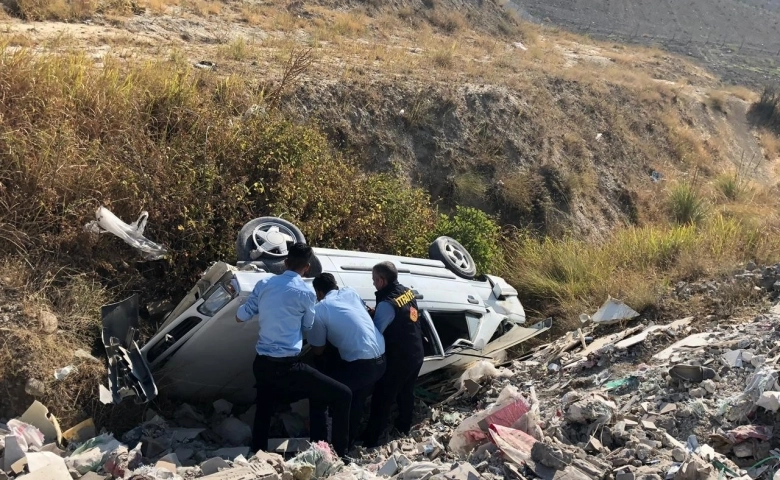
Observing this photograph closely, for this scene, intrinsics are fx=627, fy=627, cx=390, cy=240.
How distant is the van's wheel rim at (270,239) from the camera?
589cm

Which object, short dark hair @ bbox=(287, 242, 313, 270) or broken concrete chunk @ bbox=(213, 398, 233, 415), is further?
broken concrete chunk @ bbox=(213, 398, 233, 415)

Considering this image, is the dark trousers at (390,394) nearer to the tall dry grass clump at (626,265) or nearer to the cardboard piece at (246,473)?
the cardboard piece at (246,473)

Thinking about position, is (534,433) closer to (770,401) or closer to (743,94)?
(770,401)

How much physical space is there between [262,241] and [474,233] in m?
4.41

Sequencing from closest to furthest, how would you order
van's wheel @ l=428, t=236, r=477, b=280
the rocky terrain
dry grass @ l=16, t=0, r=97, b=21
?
1. van's wheel @ l=428, t=236, r=477, b=280
2. dry grass @ l=16, t=0, r=97, b=21
3. the rocky terrain

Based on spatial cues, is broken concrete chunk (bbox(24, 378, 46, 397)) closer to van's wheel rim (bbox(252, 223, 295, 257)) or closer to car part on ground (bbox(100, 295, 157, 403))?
car part on ground (bbox(100, 295, 157, 403))

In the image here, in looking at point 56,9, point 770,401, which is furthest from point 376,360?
point 56,9

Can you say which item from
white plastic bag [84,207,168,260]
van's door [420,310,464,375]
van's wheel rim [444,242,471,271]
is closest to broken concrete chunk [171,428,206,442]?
white plastic bag [84,207,168,260]

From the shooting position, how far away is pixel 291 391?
16.7 ft

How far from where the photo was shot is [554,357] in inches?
291

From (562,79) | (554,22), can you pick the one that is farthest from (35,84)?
(554,22)

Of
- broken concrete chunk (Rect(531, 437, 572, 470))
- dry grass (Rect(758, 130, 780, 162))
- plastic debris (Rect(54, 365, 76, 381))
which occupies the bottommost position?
dry grass (Rect(758, 130, 780, 162))

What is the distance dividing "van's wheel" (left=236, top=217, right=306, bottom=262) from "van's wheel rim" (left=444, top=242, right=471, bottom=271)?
7.44 ft

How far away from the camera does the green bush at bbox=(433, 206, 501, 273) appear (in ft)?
31.4
